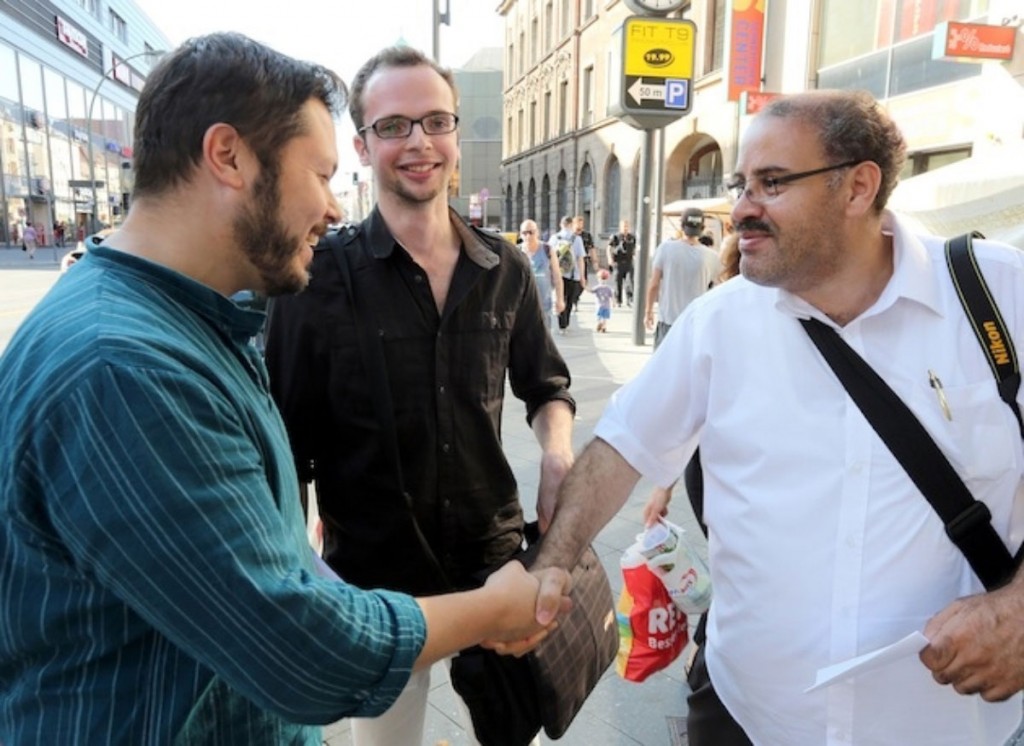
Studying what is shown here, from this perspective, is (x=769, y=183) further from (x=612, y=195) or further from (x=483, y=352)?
(x=612, y=195)

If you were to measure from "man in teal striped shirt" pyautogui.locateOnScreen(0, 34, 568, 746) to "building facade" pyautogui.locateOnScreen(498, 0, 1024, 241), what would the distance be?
8.28 metres

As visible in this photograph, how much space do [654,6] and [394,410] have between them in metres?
9.66

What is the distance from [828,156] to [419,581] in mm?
1493

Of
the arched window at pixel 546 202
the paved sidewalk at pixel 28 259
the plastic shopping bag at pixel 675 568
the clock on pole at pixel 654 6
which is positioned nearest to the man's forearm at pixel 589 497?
the plastic shopping bag at pixel 675 568

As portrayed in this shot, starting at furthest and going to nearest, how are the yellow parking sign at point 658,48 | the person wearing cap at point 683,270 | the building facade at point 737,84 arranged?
the building facade at point 737,84 < the yellow parking sign at point 658,48 < the person wearing cap at point 683,270

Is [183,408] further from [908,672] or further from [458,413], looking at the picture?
[908,672]

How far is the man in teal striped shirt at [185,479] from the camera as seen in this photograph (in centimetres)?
88

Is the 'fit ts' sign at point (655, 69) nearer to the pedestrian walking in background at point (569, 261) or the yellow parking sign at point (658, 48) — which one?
the yellow parking sign at point (658, 48)

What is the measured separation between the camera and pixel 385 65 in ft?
7.08

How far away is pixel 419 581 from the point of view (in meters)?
2.05

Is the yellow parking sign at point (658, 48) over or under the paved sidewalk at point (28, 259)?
over

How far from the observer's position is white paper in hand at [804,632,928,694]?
1300 millimetres

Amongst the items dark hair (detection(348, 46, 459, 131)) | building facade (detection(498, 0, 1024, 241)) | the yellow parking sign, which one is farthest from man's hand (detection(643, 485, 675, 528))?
the yellow parking sign

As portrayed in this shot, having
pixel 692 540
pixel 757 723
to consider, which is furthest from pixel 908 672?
pixel 692 540
